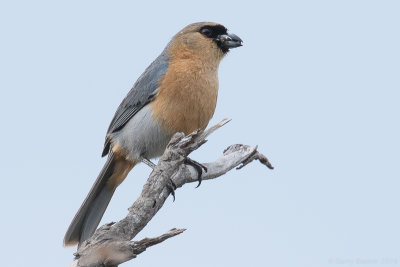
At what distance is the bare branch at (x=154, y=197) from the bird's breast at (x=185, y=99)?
52cm

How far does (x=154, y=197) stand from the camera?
6016mm

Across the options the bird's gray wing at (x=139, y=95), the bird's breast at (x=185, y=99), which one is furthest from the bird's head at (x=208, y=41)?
the bird's breast at (x=185, y=99)

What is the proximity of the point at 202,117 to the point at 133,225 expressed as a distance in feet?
7.68

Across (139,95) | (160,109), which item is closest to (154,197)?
(160,109)

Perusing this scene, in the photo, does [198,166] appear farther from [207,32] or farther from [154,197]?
[207,32]

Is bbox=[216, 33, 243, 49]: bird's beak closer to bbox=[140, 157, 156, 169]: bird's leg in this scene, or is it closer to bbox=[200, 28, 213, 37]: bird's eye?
bbox=[200, 28, 213, 37]: bird's eye

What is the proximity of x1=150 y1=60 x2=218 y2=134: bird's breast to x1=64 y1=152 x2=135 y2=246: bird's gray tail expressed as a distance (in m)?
0.86

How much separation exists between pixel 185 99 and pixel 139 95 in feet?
2.41

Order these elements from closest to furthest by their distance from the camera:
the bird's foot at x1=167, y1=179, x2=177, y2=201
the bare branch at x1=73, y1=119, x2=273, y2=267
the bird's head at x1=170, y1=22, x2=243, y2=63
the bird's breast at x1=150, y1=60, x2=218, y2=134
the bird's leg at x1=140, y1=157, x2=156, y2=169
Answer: the bare branch at x1=73, y1=119, x2=273, y2=267 → the bird's foot at x1=167, y1=179, x2=177, y2=201 → the bird's breast at x1=150, y1=60, x2=218, y2=134 → the bird's leg at x1=140, y1=157, x2=156, y2=169 → the bird's head at x1=170, y1=22, x2=243, y2=63

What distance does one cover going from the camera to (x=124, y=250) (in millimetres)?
5211

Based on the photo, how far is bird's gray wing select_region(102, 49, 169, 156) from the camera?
26.5 feet

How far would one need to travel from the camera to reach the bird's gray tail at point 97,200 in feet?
25.4

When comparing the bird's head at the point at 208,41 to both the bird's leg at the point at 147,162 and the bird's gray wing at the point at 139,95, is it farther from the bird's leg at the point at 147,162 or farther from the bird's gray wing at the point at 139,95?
the bird's leg at the point at 147,162

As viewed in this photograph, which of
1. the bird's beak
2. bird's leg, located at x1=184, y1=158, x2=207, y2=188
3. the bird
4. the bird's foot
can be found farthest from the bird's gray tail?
the bird's beak
